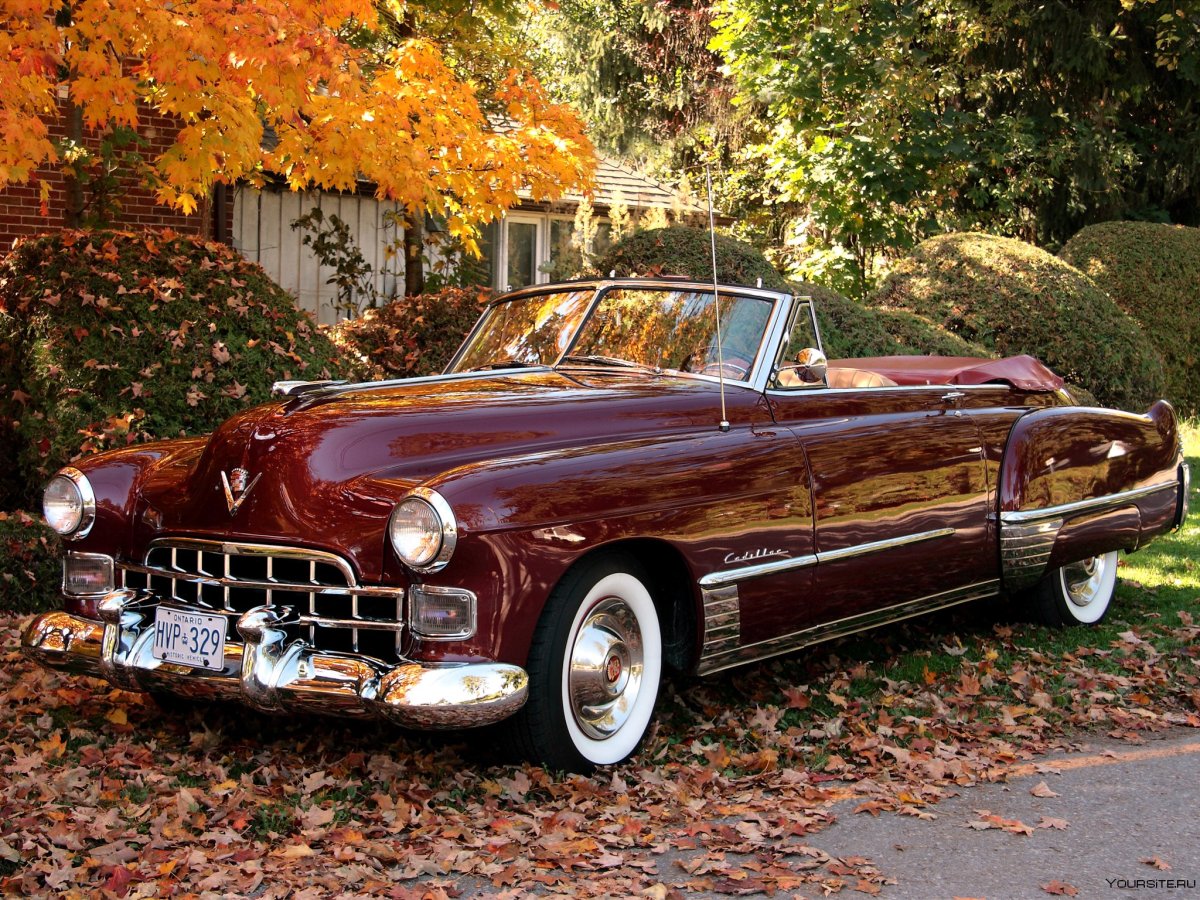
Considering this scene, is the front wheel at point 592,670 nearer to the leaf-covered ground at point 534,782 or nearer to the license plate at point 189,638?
the leaf-covered ground at point 534,782

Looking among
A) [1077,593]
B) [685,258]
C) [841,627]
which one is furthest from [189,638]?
[685,258]

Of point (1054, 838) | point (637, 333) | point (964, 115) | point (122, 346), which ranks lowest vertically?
point (1054, 838)

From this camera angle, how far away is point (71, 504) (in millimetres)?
4812

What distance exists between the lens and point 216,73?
6.85 meters

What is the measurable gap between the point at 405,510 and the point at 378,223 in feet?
39.2

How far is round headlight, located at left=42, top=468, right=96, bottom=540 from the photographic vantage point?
4766 mm

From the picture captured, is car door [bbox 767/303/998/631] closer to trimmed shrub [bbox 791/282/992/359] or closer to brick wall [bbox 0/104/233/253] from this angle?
trimmed shrub [bbox 791/282/992/359]

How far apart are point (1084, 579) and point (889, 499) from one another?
1.98 meters

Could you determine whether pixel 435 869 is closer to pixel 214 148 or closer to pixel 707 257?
pixel 214 148

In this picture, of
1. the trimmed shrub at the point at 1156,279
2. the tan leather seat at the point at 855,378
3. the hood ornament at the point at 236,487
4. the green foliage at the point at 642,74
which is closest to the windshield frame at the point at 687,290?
the tan leather seat at the point at 855,378

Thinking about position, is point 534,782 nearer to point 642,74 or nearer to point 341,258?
point 341,258

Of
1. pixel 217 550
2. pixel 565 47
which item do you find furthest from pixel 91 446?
pixel 565 47

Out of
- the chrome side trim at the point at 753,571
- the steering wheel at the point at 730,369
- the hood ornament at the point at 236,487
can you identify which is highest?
the steering wheel at the point at 730,369

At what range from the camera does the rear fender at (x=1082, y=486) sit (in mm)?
6125
